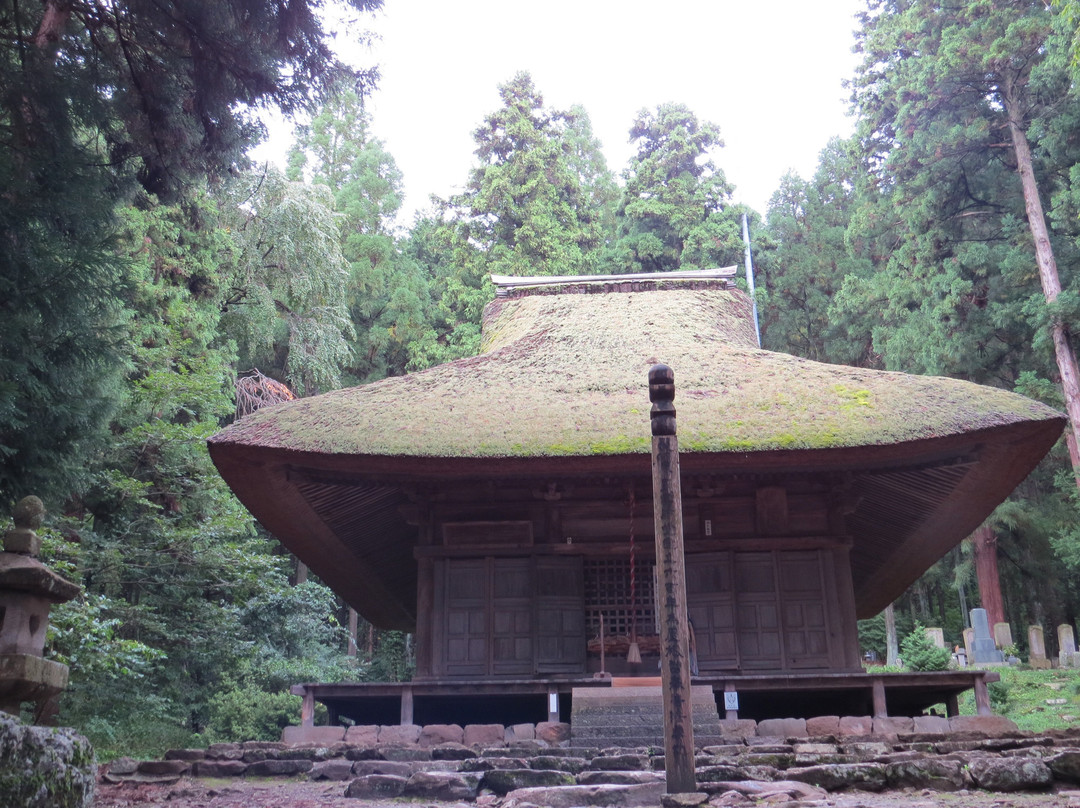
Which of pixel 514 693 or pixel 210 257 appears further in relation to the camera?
pixel 210 257

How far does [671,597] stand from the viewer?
493 centimetres

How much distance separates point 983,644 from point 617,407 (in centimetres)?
1645

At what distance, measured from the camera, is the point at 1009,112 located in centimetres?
1908

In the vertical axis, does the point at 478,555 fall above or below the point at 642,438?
below

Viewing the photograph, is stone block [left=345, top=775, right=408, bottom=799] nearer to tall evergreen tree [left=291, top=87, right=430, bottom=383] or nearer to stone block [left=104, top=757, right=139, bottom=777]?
stone block [left=104, top=757, right=139, bottom=777]

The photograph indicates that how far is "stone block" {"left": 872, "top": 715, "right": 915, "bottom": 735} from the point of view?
23.8ft

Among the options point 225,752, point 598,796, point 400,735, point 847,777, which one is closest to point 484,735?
point 400,735

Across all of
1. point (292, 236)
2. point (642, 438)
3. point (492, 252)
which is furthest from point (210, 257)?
point (642, 438)

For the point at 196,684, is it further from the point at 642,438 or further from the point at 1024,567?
the point at 1024,567

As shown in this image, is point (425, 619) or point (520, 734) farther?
point (425, 619)

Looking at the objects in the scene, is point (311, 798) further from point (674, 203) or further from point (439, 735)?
point (674, 203)

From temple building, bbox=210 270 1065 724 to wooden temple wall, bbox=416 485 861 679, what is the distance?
0.9 inches

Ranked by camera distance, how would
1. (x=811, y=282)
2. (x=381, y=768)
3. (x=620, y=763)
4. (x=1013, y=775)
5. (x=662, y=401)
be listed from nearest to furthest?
(x=1013, y=775)
(x=662, y=401)
(x=620, y=763)
(x=381, y=768)
(x=811, y=282)

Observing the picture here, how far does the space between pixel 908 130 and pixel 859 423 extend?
48.1ft
